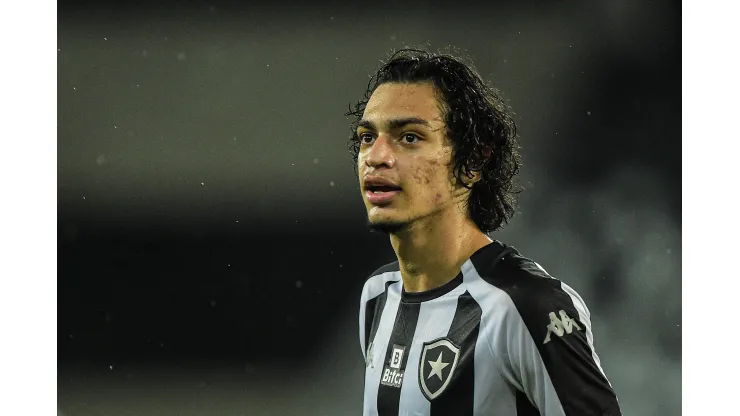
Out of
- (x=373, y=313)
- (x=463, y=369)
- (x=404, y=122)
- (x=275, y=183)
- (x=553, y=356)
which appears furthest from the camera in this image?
(x=275, y=183)

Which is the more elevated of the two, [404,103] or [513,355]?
[404,103]

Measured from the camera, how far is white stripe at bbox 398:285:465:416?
180 cm

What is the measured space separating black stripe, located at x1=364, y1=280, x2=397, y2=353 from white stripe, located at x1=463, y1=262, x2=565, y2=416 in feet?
1.36

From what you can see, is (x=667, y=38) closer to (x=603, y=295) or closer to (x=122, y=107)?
(x=603, y=295)

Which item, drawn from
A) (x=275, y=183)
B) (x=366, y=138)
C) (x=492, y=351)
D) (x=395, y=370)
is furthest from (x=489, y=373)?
(x=275, y=183)

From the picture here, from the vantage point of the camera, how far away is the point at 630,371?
2.61 meters

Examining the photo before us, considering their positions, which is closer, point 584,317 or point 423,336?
point 584,317

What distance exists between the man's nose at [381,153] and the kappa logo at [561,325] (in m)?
0.48

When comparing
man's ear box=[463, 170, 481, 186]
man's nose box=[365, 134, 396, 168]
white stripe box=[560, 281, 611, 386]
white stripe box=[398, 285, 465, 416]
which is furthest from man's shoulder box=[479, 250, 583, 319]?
man's nose box=[365, 134, 396, 168]

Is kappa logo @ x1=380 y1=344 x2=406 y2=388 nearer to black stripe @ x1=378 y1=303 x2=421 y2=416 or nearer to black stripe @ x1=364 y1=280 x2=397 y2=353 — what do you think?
black stripe @ x1=378 y1=303 x2=421 y2=416

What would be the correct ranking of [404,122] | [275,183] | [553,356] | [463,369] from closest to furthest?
[553,356] < [463,369] < [404,122] < [275,183]

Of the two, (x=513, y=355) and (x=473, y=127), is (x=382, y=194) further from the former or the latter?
(x=513, y=355)

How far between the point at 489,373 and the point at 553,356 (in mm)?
147

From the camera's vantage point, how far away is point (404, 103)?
1868 millimetres
